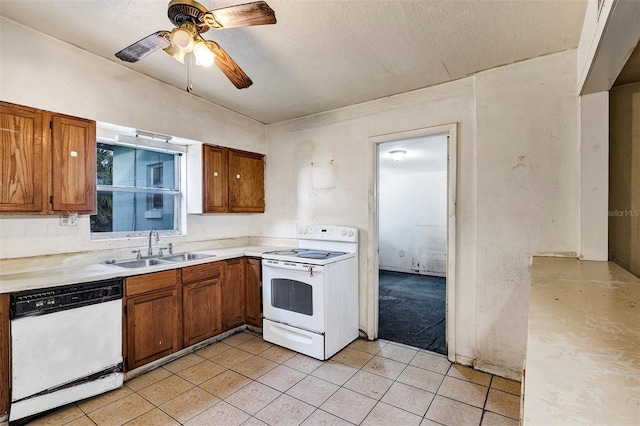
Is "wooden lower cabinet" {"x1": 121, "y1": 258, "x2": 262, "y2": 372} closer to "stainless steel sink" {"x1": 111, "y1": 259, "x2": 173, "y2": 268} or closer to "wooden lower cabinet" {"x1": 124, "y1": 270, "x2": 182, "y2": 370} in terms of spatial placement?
"wooden lower cabinet" {"x1": 124, "y1": 270, "x2": 182, "y2": 370}

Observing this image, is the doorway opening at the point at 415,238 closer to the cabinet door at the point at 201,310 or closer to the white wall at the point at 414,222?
the white wall at the point at 414,222

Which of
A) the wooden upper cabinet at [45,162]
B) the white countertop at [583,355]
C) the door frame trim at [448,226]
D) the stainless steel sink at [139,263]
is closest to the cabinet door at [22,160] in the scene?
the wooden upper cabinet at [45,162]

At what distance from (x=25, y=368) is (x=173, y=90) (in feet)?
8.37

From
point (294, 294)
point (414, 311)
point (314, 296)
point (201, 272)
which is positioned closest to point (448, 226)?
point (314, 296)

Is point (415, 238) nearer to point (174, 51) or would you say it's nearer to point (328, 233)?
point (328, 233)

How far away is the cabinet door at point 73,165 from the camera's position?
2250 mm

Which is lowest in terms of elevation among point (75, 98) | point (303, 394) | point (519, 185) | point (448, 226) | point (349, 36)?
point (303, 394)

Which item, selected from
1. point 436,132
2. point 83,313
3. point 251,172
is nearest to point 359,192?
point 436,132

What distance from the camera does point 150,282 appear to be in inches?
99.6

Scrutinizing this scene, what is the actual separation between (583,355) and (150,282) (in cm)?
272

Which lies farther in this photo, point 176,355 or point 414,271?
point 414,271

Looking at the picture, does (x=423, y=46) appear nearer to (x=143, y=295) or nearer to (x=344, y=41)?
(x=344, y=41)

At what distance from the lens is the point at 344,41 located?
222 centimetres

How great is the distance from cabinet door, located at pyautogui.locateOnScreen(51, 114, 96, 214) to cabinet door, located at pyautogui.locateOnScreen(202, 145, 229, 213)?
1.06 m
